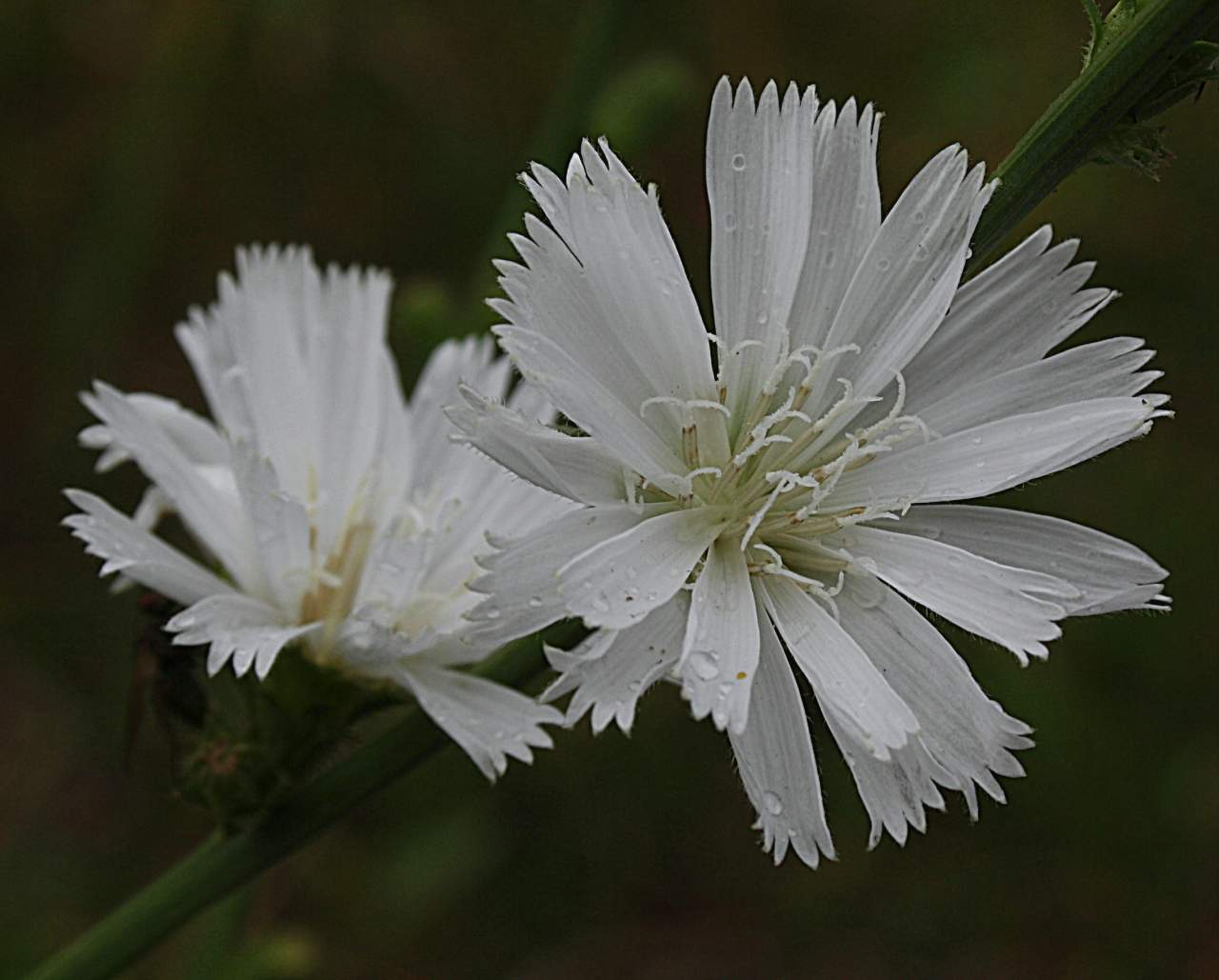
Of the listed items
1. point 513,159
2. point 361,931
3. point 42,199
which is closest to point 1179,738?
point 361,931

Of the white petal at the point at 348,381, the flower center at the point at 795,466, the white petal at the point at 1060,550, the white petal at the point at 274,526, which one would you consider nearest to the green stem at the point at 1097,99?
the flower center at the point at 795,466

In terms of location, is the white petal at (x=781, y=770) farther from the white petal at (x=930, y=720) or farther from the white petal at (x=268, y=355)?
the white petal at (x=268, y=355)

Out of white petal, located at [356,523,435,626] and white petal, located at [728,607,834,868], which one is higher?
white petal, located at [356,523,435,626]

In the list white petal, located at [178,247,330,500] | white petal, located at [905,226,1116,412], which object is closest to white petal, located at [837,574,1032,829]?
white petal, located at [905,226,1116,412]

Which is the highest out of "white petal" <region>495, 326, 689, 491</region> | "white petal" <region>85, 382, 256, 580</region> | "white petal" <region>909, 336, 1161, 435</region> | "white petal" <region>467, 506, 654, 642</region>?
"white petal" <region>85, 382, 256, 580</region>

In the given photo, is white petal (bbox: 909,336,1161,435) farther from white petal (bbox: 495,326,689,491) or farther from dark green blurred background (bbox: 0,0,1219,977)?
dark green blurred background (bbox: 0,0,1219,977)

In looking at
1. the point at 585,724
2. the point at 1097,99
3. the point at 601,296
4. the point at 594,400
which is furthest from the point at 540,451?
the point at 585,724

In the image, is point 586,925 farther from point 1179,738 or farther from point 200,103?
point 200,103
